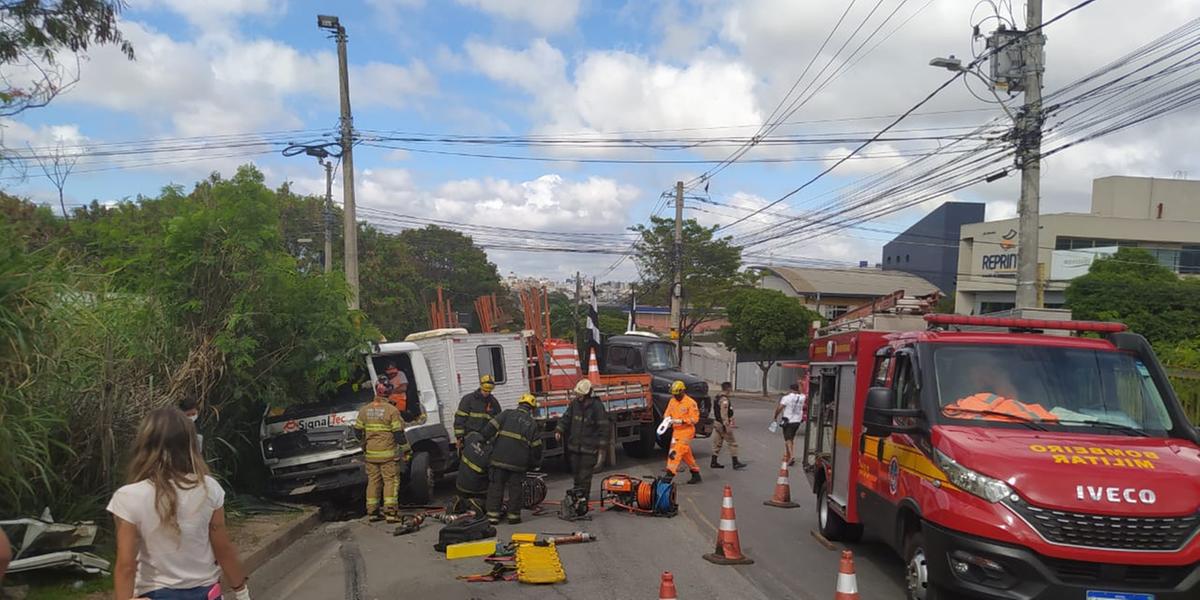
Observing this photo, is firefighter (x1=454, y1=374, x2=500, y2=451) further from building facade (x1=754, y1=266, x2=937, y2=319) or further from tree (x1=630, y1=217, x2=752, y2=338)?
building facade (x1=754, y1=266, x2=937, y2=319)

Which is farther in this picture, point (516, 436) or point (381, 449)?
point (381, 449)

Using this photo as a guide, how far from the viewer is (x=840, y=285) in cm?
6569

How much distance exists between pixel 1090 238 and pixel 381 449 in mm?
40719

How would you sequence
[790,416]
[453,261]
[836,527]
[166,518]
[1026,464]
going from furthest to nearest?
[453,261] < [790,416] < [836,527] < [1026,464] < [166,518]

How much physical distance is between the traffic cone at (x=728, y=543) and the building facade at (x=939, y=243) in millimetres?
56499

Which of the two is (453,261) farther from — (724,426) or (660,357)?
(724,426)

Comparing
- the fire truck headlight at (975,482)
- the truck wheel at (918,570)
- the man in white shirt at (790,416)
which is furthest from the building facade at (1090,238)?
the fire truck headlight at (975,482)

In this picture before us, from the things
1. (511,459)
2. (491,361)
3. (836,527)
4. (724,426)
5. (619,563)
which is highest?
(491,361)

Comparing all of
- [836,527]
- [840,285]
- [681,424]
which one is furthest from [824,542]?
[840,285]

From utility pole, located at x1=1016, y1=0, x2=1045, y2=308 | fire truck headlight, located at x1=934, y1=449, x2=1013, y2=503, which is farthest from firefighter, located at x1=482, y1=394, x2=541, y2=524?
utility pole, located at x1=1016, y1=0, x2=1045, y2=308

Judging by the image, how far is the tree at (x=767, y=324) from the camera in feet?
135

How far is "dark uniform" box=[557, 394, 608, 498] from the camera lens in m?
11.2

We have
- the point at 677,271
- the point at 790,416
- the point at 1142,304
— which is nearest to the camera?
the point at 790,416

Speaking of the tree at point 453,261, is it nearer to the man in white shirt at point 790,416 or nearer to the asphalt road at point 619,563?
the man in white shirt at point 790,416
